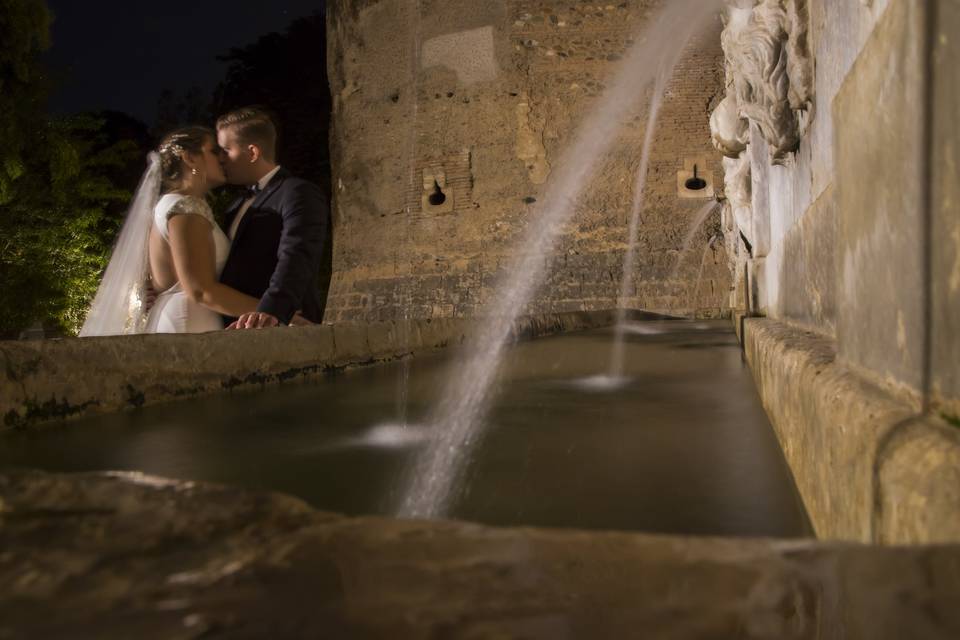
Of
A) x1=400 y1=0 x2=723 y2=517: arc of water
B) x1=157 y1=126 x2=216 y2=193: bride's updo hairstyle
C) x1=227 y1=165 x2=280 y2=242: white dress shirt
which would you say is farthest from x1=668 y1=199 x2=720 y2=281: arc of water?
x1=157 y1=126 x2=216 y2=193: bride's updo hairstyle

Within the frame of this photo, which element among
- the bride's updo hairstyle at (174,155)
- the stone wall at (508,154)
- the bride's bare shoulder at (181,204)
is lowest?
the bride's bare shoulder at (181,204)

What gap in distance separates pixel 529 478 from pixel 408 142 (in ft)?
38.7

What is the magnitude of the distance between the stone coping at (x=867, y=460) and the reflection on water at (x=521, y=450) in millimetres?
176

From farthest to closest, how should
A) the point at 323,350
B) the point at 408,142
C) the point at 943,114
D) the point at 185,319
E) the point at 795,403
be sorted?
the point at 408,142 < the point at 323,350 < the point at 185,319 < the point at 795,403 < the point at 943,114

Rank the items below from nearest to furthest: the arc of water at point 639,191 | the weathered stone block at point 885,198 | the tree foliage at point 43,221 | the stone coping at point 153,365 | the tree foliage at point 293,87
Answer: the weathered stone block at point 885,198 < the stone coping at point 153,365 < the tree foliage at point 43,221 < the arc of water at point 639,191 < the tree foliage at point 293,87

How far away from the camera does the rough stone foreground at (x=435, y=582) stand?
0.63 m

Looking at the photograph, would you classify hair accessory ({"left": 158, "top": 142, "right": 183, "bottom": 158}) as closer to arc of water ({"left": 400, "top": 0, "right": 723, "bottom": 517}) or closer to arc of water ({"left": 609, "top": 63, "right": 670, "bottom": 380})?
arc of water ({"left": 400, "top": 0, "right": 723, "bottom": 517})

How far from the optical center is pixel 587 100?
12.2 m

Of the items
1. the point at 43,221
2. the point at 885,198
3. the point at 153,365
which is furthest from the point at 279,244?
the point at 43,221

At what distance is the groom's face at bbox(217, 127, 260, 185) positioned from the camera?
3084 millimetres

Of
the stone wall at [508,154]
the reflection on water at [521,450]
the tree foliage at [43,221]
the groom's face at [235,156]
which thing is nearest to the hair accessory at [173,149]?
the groom's face at [235,156]

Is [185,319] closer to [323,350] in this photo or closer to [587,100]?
[323,350]

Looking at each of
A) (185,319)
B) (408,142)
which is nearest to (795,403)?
(185,319)

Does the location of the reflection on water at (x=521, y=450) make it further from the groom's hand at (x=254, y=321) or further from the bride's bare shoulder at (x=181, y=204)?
the bride's bare shoulder at (x=181, y=204)
